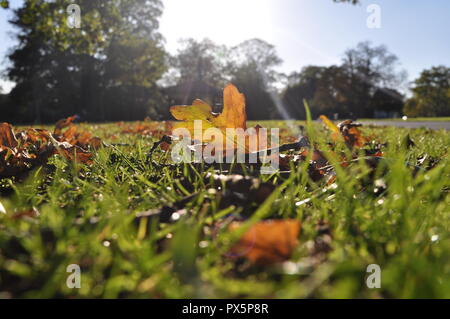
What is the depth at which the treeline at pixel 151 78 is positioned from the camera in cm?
3359

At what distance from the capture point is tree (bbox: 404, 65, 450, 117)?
173 feet

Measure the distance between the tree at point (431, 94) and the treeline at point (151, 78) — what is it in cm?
14

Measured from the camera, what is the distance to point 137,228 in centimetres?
82

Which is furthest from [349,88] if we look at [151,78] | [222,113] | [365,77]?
[222,113]

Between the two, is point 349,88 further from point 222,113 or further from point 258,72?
point 222,113

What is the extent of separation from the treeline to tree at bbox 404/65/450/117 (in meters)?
0.14

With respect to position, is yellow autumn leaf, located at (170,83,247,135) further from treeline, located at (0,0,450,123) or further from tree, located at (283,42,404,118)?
tree, located at (283,42,404,118)

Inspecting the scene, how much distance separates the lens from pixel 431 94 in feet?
180

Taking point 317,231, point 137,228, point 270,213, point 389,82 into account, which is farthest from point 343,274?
point 389,82

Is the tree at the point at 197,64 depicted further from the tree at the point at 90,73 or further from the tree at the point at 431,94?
the tree at the point at 431,94

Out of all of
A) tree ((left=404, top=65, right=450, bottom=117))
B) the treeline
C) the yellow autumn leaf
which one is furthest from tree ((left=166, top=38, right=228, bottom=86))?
the yellow autumn leaf

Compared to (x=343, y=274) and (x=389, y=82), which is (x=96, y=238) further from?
(x=389, y=82)

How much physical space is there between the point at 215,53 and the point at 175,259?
186 ft

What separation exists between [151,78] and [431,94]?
4541 centimetres
